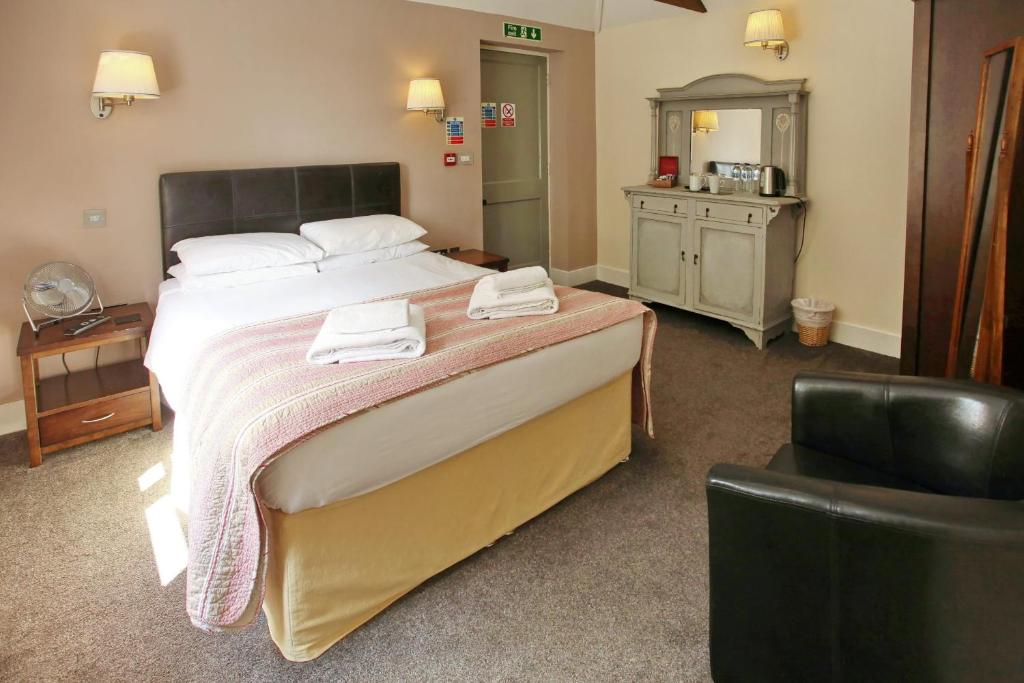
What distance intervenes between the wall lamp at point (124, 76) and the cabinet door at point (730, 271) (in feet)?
10.8

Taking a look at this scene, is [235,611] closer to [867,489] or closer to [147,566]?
[147,566]

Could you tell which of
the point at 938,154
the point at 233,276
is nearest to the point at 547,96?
the point at 233,276

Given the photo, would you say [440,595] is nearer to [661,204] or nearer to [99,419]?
[99,419]

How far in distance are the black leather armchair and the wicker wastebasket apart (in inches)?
102

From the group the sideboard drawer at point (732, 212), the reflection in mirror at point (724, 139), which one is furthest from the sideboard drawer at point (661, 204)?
the reflection in mirror at point (724, 139)

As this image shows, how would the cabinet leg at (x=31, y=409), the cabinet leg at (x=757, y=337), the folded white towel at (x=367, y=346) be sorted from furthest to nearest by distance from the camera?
the cabinet leg at (x=757, y=337), the cabinet leg at (x=31, y=409), the folded white towel at (x=367, y=346)

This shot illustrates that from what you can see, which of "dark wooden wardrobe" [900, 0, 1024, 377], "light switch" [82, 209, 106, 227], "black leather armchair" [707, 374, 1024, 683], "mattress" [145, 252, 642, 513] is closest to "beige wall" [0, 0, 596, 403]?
"light switch" [82, 209, 106, 227]

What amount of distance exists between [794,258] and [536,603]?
3.33 meters

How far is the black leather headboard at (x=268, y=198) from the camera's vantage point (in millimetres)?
3586

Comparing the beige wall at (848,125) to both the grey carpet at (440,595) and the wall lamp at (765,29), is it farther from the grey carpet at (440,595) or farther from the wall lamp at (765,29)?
the grey carpet at (440,595)

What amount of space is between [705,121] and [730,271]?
46.1 inches

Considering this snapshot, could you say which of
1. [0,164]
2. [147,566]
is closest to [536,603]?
[147,566]

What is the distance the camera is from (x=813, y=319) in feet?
14.3

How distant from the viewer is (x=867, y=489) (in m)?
1.44
